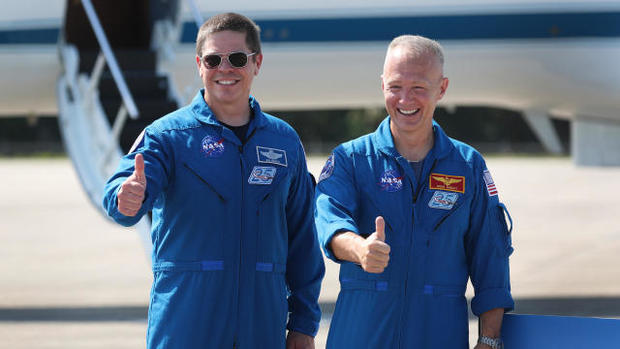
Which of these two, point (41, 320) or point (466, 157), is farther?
point (41, 320)

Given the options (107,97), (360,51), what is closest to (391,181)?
(107,97)

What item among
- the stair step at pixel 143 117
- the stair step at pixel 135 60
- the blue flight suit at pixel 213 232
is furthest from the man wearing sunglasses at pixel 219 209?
the stair step at pixel 135 60

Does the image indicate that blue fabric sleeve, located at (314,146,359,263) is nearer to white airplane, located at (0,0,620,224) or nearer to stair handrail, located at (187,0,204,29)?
stair handrail, located at (187,0,204,29)

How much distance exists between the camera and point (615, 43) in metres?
9.13

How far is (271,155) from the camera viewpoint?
3297 millimetres

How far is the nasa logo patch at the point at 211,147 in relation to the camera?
3.21 metres

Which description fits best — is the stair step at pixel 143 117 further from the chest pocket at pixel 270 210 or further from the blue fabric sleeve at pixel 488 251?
the blue fabric sleeve at pixel 488 251

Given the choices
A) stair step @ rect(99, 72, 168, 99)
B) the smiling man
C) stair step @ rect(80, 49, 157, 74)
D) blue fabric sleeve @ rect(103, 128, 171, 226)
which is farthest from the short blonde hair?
stair step @ rect(80, 49, 157, 74)

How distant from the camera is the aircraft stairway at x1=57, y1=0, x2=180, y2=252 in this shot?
7664mm

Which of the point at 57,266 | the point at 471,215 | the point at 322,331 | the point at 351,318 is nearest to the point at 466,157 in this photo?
the point at 471,215

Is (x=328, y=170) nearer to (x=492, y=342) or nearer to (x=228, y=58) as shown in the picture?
(x=228, y=58)

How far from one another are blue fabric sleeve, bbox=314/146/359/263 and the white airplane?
18.8 ft

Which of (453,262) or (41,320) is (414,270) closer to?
(453,262)

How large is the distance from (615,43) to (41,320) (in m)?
5.76
